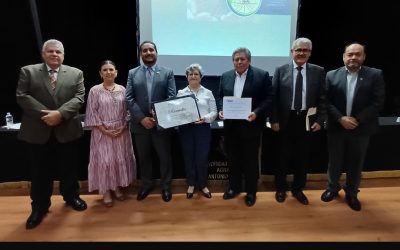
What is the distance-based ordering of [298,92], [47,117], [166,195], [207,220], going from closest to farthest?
[47,117] → [207,220] → [298,92] → [166,195]

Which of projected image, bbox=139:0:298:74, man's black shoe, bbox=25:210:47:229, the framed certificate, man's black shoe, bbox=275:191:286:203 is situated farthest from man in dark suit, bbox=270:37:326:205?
man's black shoe, bbox=25:210:47:229

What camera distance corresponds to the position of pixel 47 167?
2.76 metres

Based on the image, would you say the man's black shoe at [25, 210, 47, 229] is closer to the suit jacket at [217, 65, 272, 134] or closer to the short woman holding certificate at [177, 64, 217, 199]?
the short woman holding certificate at [177, 64, 217, 199]

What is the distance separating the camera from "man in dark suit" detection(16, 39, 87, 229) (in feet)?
8.54

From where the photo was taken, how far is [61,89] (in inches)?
105

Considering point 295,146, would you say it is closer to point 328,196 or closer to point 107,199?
point 328,196

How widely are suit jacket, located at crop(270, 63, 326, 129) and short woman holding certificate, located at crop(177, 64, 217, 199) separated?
60cm

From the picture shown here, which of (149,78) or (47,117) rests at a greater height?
(149,78)

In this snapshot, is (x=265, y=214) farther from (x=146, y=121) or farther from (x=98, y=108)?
(x=98, y=108)

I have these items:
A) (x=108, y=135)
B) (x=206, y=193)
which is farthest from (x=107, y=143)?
(x=206, y=193)

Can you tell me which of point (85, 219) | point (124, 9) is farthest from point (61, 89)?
point (124, 9)

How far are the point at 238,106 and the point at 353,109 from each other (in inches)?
40.8

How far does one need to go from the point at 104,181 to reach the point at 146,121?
2.39ft
